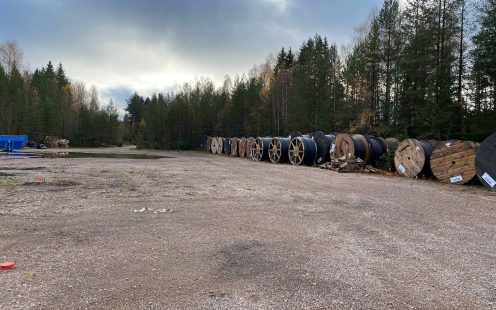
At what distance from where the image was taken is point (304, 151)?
2197 centimetres

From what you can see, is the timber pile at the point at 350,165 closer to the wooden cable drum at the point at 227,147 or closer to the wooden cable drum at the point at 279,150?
the wooden cable drum at the point at 279,150

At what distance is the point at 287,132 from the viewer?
1668 inches

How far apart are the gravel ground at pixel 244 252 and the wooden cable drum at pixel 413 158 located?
18.3 ft

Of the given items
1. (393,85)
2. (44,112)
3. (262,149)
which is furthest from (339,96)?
(44,112)

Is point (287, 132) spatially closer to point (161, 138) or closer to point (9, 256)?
point (161, 138)

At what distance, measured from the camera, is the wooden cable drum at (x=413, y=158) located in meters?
14.7

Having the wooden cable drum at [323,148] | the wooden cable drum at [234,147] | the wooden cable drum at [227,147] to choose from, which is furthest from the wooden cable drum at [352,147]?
the wooden cable drum at [227,147]

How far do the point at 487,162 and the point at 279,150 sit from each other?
14640 millimetres

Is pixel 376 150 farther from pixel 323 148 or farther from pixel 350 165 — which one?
pixel 323 148

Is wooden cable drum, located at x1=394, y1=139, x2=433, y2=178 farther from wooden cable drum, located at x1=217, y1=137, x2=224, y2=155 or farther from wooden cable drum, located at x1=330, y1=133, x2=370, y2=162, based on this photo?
wooden cable drum, located at x1=217, y1=137, x2=224, y2=155

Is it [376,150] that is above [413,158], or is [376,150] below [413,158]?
above

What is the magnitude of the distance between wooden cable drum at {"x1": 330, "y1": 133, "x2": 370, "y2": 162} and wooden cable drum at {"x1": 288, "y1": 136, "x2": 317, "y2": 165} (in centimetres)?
236

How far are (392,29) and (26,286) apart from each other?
31.3 m

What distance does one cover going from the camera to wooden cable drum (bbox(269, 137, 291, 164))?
2495 cm
